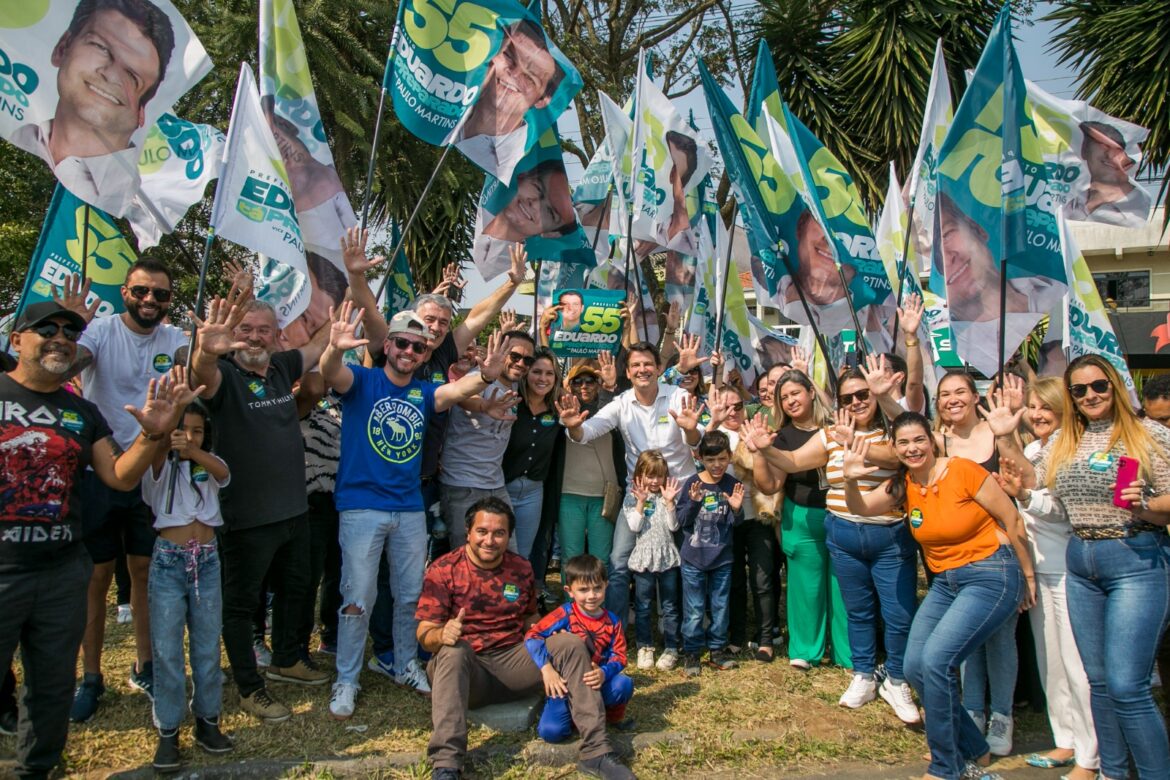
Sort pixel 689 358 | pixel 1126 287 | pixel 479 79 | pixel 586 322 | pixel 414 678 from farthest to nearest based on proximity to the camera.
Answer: pixel 1126 287 → pixel 586 322 → pixel 689 358 → pixel 479 79 → pixel 414 678

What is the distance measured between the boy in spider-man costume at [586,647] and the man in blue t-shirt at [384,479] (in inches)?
32.4

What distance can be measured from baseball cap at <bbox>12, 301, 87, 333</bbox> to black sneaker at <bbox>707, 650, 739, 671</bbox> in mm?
4077

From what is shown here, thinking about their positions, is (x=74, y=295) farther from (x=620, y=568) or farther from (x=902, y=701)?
(x=902, y=701)

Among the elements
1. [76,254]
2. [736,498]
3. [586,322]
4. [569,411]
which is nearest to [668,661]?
[736,498]

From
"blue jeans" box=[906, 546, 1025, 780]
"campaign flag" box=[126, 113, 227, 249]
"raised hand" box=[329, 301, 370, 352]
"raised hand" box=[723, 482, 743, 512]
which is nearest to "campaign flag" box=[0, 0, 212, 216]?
"campaign flag" box=[126, 113, 227, 249]

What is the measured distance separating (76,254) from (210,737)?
3.04 m

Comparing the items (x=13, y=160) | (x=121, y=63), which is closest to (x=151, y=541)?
(x=121, y=63)

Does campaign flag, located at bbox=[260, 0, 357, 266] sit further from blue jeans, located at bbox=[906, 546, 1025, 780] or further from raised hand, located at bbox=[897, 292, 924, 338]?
blue jeans, located at bbox=[906, 546, 1025, 780]

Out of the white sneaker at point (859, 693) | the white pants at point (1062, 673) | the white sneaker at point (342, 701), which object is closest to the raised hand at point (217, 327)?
the white sneaker at point (342, 701)

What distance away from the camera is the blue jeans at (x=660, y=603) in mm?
5590

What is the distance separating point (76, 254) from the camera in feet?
17.3

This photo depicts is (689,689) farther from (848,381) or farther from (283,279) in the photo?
(283,279)

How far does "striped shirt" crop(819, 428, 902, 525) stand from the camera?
490 centimetres

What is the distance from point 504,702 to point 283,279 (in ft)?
9.60
